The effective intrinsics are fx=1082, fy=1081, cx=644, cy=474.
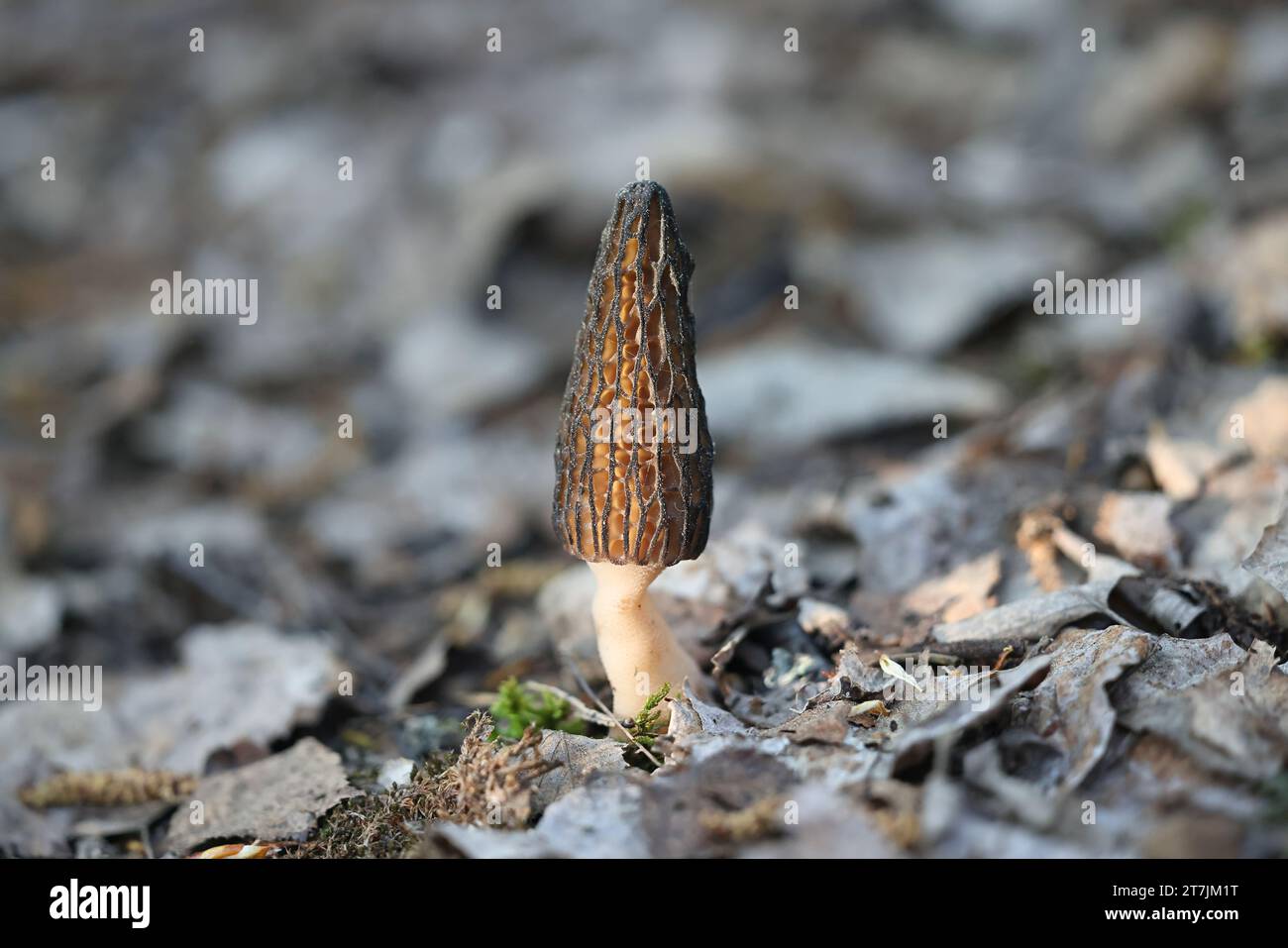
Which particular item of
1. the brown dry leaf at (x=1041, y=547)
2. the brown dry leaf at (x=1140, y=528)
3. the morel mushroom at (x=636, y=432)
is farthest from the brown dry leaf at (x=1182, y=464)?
the morel mushroom at (x=636, y=432)

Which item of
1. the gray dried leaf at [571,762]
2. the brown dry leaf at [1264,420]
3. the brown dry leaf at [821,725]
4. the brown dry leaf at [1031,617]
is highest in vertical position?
the brown dry leaf at [1264,420]

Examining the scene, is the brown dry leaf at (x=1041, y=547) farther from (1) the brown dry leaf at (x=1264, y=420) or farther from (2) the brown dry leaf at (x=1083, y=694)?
(1) the brown dry leaf at (x=1264, y=420)

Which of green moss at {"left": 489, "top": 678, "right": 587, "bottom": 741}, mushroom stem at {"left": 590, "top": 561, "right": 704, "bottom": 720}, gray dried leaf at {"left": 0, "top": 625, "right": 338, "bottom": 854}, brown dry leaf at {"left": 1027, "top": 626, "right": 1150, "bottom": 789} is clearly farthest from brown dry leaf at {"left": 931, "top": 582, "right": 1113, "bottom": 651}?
gray dried leaf at {"left": 0, "top": 625, "right": 338, "bottom": 854}

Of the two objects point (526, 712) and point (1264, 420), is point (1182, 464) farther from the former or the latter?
point (526, 712)

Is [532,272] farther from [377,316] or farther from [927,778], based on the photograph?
[927,778]

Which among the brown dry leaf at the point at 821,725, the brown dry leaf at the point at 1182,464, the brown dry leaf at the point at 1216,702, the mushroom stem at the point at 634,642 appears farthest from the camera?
the brown dry leaf at the point at 1182,464

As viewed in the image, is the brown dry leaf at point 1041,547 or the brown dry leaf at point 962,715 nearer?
the brown dry leaf at point 962,715

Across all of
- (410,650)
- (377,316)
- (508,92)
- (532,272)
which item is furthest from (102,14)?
(410,650)

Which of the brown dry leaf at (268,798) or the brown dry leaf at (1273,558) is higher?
the brown dry leaf at (1273,558)
